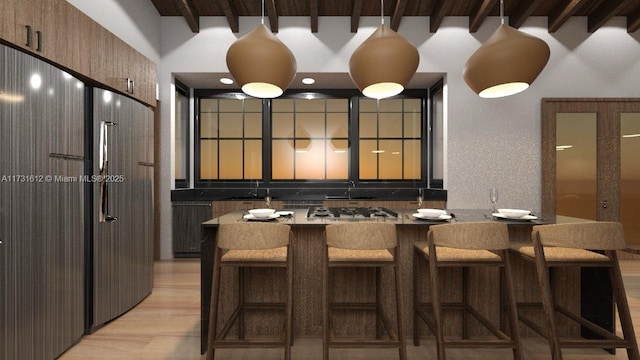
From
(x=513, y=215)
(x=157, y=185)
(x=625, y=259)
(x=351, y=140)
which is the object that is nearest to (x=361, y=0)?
(x=351, y=140)

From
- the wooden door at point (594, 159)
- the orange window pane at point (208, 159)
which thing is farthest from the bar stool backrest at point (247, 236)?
the wooden door at point (594, 159)

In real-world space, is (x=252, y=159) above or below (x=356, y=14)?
below

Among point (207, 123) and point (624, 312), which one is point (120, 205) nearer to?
point (207, 123)

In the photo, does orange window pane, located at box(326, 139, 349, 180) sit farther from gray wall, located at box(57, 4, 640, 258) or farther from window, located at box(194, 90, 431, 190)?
gray wall, located at box(57, 4, 640, 258)

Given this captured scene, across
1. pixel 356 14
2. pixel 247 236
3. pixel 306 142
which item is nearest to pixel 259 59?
pixel 247 236

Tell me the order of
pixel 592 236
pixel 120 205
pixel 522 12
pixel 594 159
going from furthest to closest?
pixel 594 159, pixel 522 12, pixel 120 205, pixel 592 236

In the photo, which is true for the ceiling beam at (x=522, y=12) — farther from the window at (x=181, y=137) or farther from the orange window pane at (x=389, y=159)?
the window at (x=181, y=137)

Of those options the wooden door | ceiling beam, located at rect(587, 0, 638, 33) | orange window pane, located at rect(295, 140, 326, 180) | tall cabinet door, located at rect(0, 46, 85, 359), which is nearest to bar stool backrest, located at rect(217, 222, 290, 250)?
tall cabinet door, located at rect(0, 46, 85, 359)

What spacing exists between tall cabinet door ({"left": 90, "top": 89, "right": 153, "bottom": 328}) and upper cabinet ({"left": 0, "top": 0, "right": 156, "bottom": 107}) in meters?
0.17

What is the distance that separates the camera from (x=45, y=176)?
1.96m

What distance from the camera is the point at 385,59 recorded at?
6.04 ft

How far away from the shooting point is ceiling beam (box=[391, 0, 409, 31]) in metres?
3.84

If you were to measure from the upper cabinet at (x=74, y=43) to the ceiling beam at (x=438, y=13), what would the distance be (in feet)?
11.0

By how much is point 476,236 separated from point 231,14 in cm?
378
